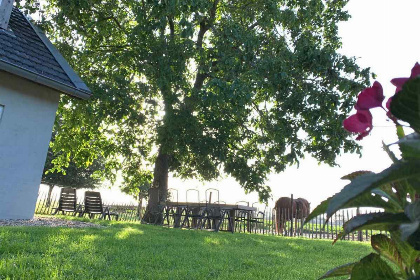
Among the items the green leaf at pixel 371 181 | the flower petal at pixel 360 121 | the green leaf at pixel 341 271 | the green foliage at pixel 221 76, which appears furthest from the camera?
the green foliage at pixel 221 76

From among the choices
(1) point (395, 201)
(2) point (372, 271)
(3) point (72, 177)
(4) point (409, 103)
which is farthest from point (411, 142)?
(3) point (72, 177)

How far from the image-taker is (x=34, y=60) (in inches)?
301

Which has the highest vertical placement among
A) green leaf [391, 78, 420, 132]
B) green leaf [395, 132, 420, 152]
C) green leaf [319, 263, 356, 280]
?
green leaf [391, 78, 420, 132]

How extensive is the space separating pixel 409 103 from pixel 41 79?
7.64 m

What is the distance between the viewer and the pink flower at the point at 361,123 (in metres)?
0.75

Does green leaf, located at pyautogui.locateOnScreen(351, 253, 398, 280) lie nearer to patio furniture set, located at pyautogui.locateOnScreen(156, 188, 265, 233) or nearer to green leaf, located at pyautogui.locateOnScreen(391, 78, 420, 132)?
green leaf, located at pyautogui.locateOnScreen(391, 78, 420, 132)

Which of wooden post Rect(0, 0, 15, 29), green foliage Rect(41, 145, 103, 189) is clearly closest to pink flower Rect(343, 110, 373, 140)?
wooden post Rect(0, 0, 15, 29)

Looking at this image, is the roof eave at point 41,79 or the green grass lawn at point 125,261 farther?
the roof eave at point 41,79

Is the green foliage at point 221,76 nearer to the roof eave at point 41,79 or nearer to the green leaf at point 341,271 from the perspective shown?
the roof eave at point 41,79

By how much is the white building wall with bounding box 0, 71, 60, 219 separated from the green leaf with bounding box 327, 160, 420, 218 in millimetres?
7893

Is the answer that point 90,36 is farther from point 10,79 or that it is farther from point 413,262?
point 413,262

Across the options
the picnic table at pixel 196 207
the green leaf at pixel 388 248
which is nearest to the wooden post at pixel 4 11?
the picnic table at pixel 196 207

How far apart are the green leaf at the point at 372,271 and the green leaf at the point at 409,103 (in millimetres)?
302

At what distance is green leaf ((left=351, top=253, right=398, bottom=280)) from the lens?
0.71m
